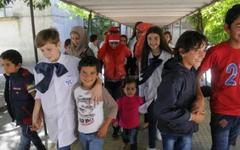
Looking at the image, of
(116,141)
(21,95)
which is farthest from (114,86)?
(21,95)

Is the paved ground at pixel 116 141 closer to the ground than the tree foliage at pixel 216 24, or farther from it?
closer to the ground

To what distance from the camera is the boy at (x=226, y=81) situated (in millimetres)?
3074

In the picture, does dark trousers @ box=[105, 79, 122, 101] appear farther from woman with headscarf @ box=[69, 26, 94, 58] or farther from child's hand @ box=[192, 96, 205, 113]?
child's hand @ box=[192, 96, 205, 113]

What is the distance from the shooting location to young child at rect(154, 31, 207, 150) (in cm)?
280

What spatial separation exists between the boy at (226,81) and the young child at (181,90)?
9.4 inches

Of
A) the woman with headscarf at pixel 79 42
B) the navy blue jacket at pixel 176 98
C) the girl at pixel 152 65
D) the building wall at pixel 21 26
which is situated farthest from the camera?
the building wall at pixel 21 26

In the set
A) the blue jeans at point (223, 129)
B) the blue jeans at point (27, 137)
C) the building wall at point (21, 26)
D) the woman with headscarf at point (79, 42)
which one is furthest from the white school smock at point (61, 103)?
the building wall at point (21, 26)

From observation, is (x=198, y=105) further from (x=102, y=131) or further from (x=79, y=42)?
(x=79, y=42)

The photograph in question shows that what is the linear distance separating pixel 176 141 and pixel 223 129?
458 mm

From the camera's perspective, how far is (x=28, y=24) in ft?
79.3

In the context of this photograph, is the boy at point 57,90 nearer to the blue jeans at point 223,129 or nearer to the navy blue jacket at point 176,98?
the navy blue jacket at point 176,98

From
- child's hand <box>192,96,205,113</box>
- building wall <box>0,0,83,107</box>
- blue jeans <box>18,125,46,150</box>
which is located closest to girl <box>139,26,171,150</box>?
blue jeans <box>18,125,46,150</box>

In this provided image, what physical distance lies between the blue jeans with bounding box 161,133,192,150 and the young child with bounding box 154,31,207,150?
0.12ft

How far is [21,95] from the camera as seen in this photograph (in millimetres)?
4023
